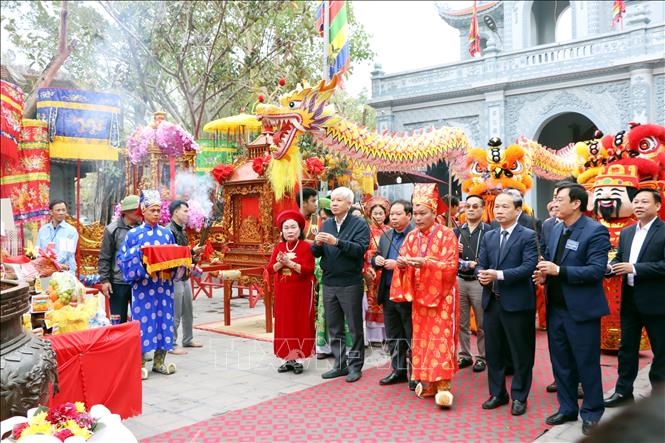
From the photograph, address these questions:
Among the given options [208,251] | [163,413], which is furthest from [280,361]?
[208,251]

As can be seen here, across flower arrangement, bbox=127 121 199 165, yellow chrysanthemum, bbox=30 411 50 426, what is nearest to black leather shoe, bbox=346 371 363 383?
yellow chrysanthemum, bbox=30 411 50 426

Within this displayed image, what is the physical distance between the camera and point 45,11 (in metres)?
13.4

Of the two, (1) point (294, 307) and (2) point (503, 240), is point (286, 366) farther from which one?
(2) point (503, 240)

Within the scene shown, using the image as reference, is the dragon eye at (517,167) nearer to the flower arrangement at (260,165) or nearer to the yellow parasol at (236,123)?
the flower arrangement at (260,165)

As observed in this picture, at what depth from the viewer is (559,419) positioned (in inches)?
151

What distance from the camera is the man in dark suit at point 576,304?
366 cm

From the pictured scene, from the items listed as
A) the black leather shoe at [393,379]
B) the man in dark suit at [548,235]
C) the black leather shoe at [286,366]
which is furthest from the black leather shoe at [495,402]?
the black leather shoe at [286,366]

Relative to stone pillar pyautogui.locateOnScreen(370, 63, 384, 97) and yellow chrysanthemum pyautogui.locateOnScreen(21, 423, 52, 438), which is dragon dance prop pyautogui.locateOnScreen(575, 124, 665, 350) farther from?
stone pillar pyautogui.locateOnScreen(370, 63, 384, 97)

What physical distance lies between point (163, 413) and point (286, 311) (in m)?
1.48

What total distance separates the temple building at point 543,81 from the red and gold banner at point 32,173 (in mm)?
10638

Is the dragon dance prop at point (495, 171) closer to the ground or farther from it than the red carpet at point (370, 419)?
farther from it

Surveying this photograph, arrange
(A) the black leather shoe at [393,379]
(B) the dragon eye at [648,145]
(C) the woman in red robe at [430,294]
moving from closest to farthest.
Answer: (C) the woman in red robe at [430,294] < (A) the black leather shoe at [393,379] < (B) the dragon eye at [648,145]

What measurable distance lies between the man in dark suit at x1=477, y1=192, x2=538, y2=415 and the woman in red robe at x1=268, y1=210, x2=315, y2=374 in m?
1.71

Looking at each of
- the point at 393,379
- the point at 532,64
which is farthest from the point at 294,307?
the point at 532,64
